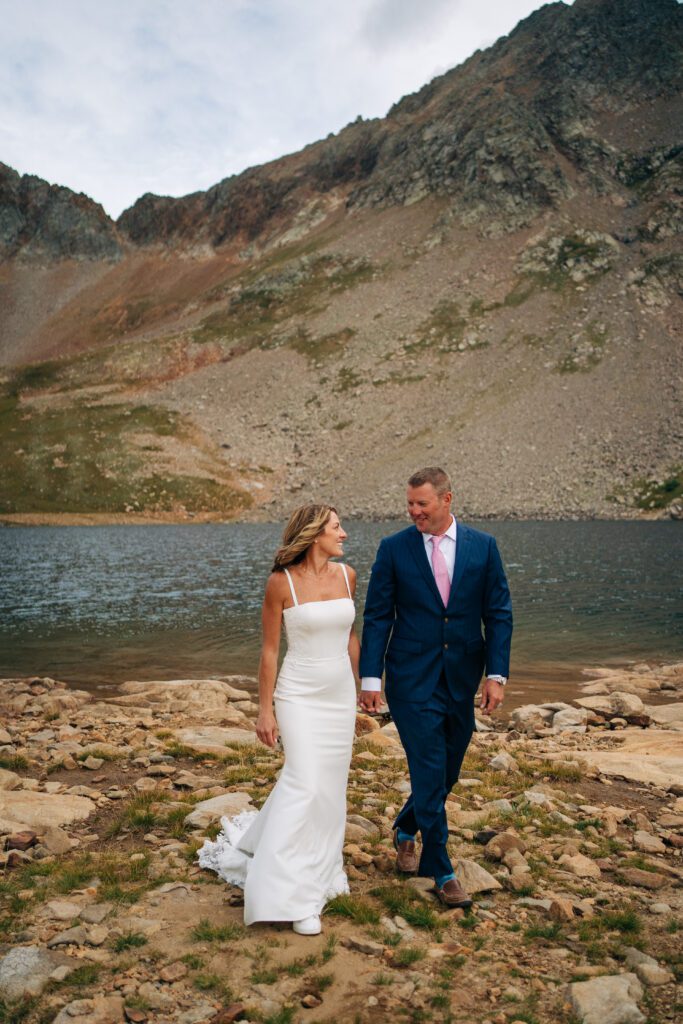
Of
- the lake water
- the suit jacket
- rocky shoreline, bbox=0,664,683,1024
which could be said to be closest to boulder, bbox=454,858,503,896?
rocky shoreline, bbox=0,664,683,1024

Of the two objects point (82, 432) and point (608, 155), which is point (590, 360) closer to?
point (608, 155)

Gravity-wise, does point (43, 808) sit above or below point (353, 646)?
below

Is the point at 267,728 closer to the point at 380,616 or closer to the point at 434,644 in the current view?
the point at 380,616

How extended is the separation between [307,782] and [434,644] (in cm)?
163

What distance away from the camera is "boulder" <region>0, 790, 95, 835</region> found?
8.34 m

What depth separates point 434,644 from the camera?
670 cm

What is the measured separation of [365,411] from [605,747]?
110m

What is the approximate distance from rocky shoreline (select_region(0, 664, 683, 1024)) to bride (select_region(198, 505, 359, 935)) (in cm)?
31

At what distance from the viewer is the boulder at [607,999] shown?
15.7 feet

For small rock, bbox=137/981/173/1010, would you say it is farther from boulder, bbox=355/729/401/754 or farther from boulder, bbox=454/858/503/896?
boulder, bbox=355/729/401/754

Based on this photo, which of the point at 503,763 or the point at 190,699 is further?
the point at 190,699

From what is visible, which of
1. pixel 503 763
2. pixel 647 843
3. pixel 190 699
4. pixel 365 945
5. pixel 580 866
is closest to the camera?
pixel 365 945

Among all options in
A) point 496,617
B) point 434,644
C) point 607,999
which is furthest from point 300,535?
point 607,999

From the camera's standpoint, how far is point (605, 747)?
1308cm
